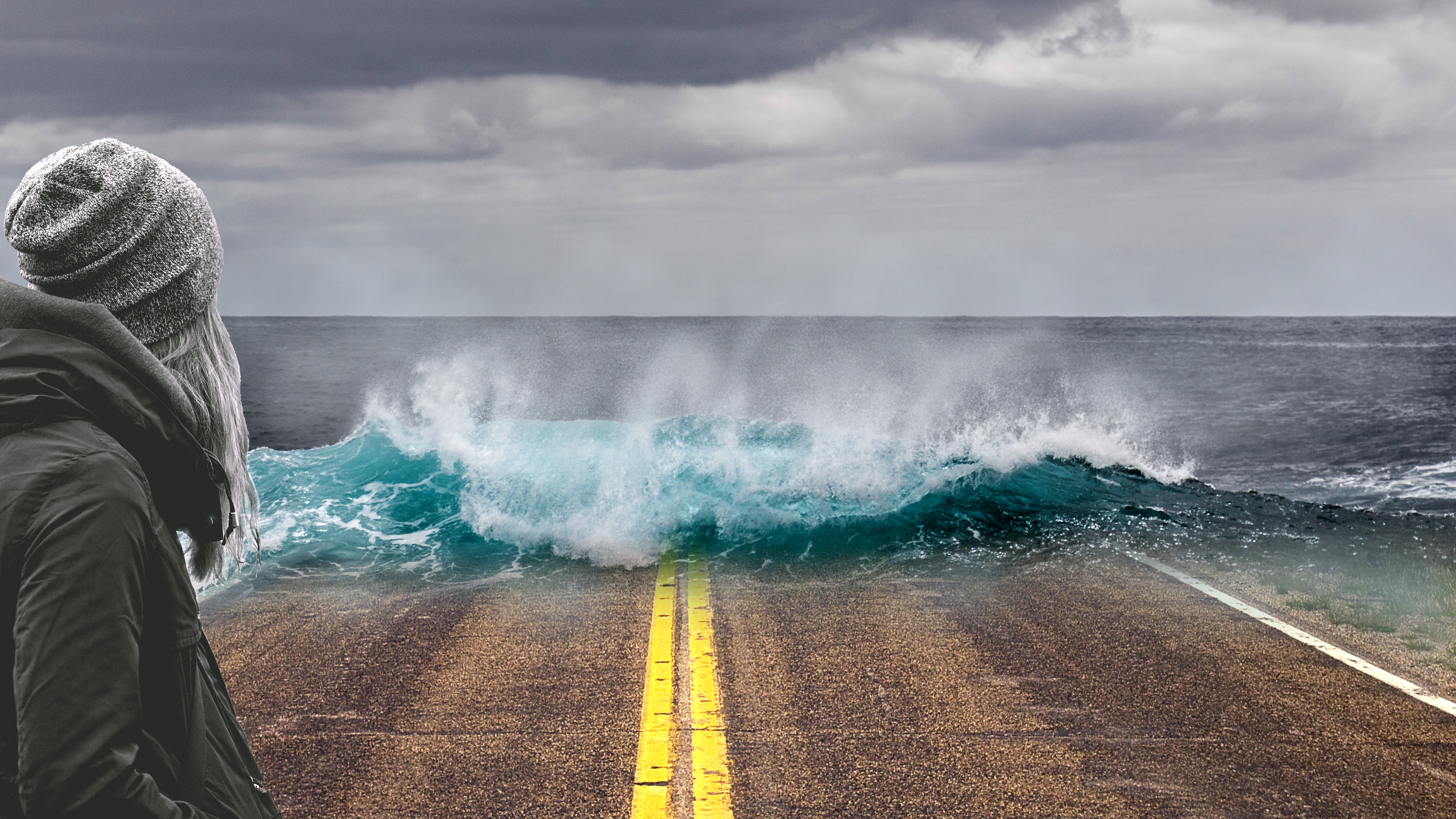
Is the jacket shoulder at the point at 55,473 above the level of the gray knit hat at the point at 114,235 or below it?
below

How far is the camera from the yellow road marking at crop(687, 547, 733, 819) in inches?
140

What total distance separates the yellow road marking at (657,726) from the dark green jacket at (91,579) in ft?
7.65

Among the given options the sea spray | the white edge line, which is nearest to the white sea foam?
the sea spray

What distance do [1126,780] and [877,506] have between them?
5.66 metres

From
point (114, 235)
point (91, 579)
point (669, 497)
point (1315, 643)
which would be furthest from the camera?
point (669, 497)

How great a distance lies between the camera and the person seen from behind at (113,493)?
1197 mm

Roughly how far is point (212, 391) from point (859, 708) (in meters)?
3.52

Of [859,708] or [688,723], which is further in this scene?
[859,708]

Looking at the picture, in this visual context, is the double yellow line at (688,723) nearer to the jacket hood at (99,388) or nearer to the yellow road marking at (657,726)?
the yellow road marking at (657,726)

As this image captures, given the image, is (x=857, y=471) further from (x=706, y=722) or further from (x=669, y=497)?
(x=706, y=722)

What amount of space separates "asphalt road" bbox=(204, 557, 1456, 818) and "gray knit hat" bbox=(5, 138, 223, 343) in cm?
253

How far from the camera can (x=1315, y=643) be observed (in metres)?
5.46

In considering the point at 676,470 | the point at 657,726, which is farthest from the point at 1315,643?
the point at 676,470

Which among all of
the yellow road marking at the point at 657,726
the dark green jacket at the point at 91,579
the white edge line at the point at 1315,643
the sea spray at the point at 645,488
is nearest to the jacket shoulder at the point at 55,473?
the dark green jacket at the point at 91,579
